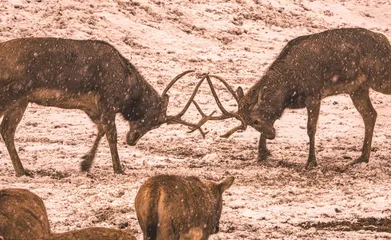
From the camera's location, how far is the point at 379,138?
571 inches

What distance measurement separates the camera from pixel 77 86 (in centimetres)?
Answer: 1178

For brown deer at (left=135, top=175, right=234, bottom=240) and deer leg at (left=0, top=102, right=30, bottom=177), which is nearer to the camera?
brown deer at (left=135, top=175, right=234, bottom=240)

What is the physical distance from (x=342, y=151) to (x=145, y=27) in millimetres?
7569

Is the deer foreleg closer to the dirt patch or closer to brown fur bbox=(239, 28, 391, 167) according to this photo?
brown fur bbox=(239, 28, 391, 167)

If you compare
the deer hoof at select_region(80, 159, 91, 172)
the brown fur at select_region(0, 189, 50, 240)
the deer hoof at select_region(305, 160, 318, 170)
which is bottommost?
the deer hoof at select_region(80, 159, 91, 172)

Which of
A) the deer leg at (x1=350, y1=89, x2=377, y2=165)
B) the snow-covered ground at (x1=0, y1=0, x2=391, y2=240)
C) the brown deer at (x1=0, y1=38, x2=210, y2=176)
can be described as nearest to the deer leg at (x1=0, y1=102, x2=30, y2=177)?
the brown deer at (x1=0, y1=38, x2=210, y2=176)

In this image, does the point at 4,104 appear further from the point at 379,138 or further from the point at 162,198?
the point at 379,138

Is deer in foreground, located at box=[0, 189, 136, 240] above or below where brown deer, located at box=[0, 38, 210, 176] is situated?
above

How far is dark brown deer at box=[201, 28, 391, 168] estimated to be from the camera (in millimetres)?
12609

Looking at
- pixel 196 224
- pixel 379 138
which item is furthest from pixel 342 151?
pixel 196 224

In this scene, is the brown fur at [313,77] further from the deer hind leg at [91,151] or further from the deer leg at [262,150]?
the deer hind leg at [91,151]

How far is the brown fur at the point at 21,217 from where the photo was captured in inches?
265

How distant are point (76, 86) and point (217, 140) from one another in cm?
326

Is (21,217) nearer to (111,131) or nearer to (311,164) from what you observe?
(111,131)
